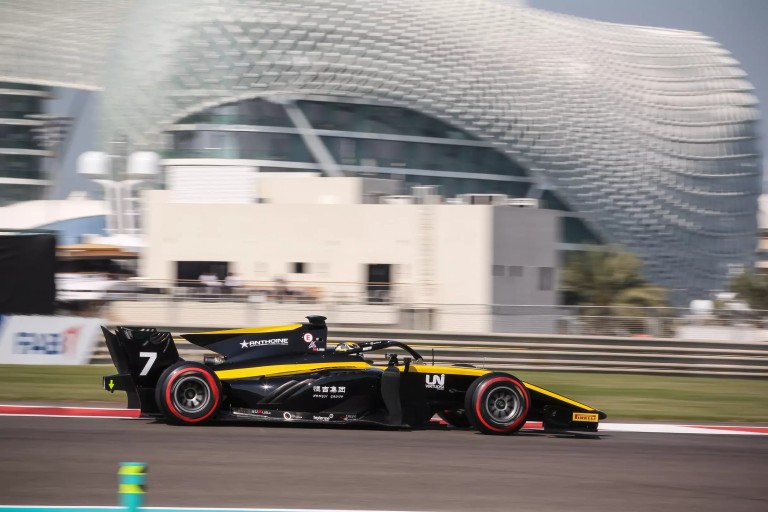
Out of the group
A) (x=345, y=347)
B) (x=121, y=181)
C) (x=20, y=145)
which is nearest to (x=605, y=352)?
(x=345, y=347)

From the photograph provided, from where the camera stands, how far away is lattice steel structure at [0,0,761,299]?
61094 millimetres

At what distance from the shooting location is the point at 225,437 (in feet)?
31.6

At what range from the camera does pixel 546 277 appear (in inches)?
1518

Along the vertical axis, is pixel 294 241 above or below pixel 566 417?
above

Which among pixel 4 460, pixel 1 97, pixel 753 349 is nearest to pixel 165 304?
pixel 753 349

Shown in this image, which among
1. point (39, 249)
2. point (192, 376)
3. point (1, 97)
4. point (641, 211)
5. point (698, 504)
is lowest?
point (698, 504)

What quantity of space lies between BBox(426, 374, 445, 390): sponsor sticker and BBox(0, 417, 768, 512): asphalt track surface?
18.7 inches

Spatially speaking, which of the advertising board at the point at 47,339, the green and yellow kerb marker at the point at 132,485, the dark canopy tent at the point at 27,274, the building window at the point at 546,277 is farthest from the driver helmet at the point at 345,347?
the building window at the point at 546,277

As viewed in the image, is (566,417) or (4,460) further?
(566,417)

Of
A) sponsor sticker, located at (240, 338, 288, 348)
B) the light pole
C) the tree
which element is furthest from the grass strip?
the light pole

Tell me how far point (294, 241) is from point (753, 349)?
20.8 metres

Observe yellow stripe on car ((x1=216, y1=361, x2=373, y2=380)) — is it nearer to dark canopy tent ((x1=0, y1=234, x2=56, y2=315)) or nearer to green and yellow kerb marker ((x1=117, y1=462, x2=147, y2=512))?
green and yellow kerb marker ((x1=117, y1=462, x2=147, y2=512))

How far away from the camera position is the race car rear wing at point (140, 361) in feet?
33.3

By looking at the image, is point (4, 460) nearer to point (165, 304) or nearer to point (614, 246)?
point (165, 304)
